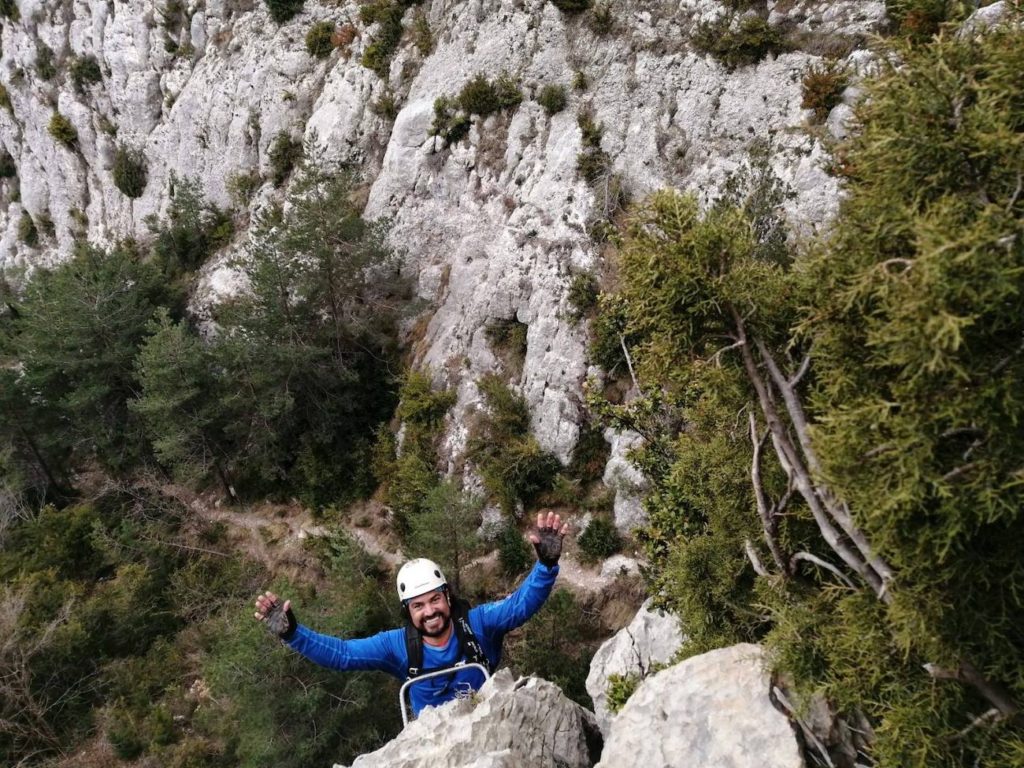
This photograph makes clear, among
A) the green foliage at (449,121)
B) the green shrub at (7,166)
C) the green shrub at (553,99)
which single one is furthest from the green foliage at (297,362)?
the green shrub at (7,166)

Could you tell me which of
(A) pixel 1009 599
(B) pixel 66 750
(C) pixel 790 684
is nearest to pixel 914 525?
(A) pixel 1009 599

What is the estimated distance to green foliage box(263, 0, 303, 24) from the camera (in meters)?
26.7

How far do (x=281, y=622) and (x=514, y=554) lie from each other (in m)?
12.2

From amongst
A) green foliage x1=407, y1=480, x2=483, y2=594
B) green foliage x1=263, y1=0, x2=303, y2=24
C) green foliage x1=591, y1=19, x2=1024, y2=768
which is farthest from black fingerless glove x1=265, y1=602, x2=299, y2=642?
Answer: green foliage x1=263, y1=0, x2=303, y2=24

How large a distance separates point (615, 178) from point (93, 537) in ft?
76.9

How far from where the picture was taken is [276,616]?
540cm

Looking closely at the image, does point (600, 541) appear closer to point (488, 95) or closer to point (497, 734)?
point (497, 734)

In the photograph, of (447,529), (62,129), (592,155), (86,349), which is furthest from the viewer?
(62,129)

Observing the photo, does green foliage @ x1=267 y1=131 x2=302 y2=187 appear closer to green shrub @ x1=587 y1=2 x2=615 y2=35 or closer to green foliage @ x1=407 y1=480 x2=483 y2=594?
green shrub @ x1=587 y1=2 x2=615 y2=35

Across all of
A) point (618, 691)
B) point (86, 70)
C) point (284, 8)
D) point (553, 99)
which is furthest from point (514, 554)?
point (86, 70)

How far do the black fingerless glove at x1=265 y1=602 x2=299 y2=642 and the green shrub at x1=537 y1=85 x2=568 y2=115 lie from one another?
1851 cm

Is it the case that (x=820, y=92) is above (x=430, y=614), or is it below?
above

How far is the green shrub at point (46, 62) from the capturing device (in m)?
33.8

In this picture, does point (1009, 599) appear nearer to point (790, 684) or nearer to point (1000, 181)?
point (790, 684)
